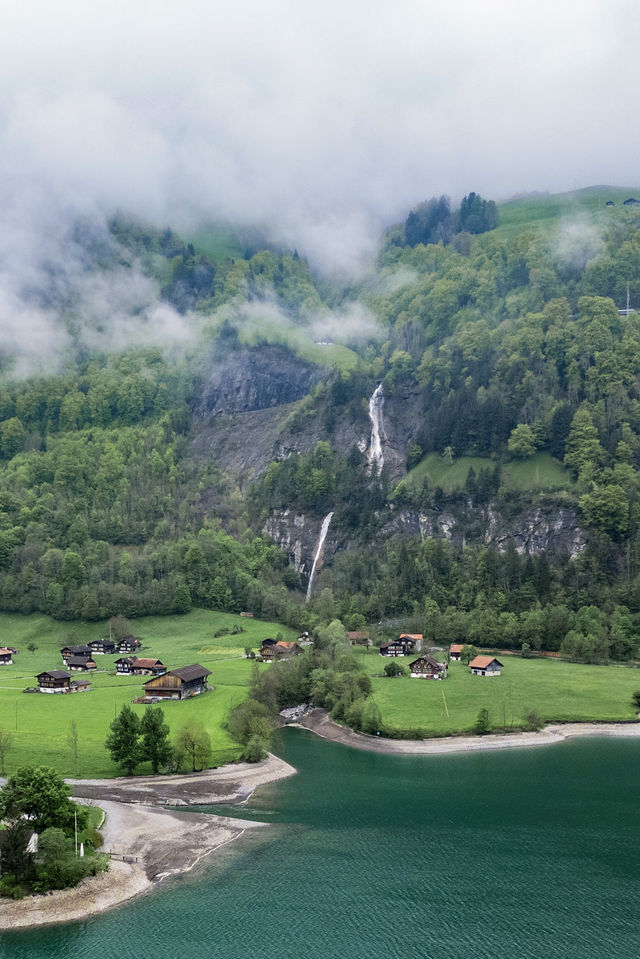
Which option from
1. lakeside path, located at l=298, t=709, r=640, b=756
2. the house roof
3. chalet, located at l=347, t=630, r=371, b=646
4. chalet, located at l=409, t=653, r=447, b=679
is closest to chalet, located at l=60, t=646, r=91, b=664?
chalet, located at l=347, t=630, r=371, b=646

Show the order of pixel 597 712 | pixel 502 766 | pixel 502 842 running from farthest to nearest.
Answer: pixel 597 712, pixel 502 766, pixel 502 842

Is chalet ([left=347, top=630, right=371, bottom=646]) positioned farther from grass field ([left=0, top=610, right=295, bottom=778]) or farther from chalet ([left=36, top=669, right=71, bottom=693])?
chalet ([left=36, top=669, right=71, bottom=693])

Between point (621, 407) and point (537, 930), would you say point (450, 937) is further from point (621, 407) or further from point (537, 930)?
point (621, 407)

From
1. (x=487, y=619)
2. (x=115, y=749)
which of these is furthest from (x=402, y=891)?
(x=487, y=619)

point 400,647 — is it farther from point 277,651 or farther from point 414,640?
point 277,651

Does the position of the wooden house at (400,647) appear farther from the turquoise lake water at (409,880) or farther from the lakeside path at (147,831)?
the turquoise lake water at (409,880)

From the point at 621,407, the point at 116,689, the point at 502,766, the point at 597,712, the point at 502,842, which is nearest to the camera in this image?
the point at 502,842
